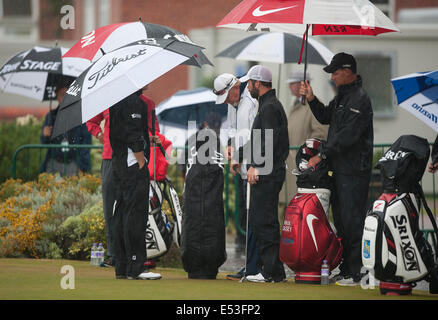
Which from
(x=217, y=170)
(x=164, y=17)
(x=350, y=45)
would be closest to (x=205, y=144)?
(x=217, y=170)

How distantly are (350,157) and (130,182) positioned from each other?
2.01 metres

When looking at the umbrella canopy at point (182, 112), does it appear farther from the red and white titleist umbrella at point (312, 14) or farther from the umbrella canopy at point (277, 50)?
the red and white titleist umbrella at point (312, 14)

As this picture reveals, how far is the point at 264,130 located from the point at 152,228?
1.51 meters

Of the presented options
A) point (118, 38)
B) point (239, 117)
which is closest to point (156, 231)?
point (239, 117)

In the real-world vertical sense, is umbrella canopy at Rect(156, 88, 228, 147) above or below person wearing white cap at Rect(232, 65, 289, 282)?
above

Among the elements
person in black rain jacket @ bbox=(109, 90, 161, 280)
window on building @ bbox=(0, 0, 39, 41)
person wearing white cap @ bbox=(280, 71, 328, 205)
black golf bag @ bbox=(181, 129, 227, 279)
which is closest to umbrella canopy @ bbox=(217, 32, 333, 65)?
person wearing white cap @ bbox=(280, 71, 328, 205)

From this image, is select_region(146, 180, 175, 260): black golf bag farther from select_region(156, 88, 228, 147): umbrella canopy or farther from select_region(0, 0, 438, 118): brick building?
select_region(0, 0, 438, 118): brick building

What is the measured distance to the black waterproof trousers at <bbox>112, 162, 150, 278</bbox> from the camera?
8.62 m

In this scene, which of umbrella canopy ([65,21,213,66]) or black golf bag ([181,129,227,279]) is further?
umbrella canopy ([65,21,213,66])

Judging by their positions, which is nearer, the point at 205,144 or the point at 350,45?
the point at 205,144

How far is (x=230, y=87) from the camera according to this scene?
30.8 ft

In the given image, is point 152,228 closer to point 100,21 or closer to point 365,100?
point 365,100

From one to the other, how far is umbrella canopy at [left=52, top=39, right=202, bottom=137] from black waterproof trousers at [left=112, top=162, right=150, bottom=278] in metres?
0.84
